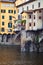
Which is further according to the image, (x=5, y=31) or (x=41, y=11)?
(x=5, y=31)

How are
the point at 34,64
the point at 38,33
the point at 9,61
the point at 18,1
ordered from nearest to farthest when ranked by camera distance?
the point at 34,64
the point at 9,61
the point at 38,33
the point at 18,1

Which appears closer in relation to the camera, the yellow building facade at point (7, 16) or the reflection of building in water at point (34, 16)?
the reflection of building in water at point (34, 16)

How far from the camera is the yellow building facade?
286 feet

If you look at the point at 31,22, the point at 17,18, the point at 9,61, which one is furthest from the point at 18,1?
the point at 9,61

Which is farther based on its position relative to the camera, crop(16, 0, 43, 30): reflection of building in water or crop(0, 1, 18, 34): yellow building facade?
crop(0, 1, 18, 34): yellow building facade

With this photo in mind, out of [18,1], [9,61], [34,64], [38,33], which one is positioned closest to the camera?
[34,64]

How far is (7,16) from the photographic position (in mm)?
88000

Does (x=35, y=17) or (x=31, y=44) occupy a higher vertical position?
(x=35, y=17)

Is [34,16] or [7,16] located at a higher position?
[34,16]

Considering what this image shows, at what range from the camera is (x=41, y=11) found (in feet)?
208

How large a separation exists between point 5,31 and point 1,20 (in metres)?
3.16

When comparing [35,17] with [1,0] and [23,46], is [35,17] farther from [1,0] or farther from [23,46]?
[1,0]

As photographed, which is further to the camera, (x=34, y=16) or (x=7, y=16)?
(x=7, y=16)

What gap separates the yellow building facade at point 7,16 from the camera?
87062 mm
